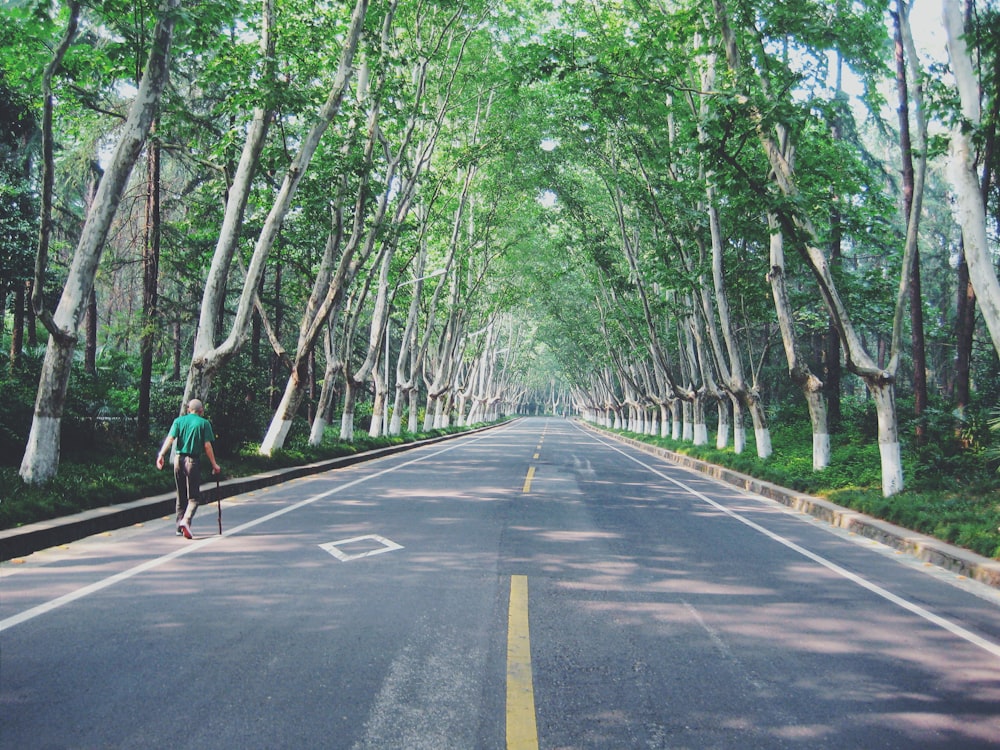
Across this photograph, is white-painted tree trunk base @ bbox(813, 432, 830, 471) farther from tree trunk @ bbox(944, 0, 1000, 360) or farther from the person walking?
the person walking

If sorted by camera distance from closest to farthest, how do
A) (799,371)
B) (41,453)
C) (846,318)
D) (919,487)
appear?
(41,453), (919,487), (846,318), (799,371)

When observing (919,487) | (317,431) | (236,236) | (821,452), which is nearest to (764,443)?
(821,452)

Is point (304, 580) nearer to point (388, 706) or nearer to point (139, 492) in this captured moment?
point (388, 706)

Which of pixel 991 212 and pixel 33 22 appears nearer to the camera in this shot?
pixel 33 22

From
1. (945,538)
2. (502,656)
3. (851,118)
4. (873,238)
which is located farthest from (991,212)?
(502,656)

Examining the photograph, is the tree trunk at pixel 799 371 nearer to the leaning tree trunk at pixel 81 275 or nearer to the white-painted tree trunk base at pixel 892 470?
the white-painted tree trunk base at pixel 892 470

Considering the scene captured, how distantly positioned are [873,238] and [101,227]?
16568 mm

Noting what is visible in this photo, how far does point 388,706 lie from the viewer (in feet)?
12.3

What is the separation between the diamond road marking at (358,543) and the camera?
24.0 feet

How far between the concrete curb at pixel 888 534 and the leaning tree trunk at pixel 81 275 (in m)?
10.7

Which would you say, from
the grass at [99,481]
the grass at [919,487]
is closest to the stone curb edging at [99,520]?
the grass at [99,481]

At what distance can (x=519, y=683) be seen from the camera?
13.4 ft

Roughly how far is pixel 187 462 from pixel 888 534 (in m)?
8.51

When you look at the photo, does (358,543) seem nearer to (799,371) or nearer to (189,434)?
(189,434)
